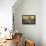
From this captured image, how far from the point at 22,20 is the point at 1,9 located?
1923mm

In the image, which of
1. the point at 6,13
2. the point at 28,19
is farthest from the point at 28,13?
the point at 6,13

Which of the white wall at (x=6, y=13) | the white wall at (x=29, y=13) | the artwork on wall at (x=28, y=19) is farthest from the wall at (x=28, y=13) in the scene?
the white wall at (x=6, y=13)

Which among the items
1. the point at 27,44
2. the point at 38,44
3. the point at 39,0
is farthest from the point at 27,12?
the point at 27,44

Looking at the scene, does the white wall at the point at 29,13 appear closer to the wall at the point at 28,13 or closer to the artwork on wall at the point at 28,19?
the wall at the point at 28,13

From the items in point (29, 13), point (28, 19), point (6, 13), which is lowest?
point (28, 19)

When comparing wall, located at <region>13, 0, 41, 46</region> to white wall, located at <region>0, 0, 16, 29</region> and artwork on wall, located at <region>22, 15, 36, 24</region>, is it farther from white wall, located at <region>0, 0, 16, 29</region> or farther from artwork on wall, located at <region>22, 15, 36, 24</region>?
white wall, located at <region>0, 0, 16, 29</region>

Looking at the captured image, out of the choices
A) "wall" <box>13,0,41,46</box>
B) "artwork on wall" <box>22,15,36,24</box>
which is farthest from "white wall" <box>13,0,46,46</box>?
"artwork on wall" <box>22,15,36,24</box>

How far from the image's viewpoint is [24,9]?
626 cm

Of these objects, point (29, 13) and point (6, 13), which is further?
point (29, 13)

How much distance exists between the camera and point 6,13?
15.0ft

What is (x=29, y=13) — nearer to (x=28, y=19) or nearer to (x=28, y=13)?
(x=28, y=13)

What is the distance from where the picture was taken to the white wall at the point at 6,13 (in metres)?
4.50

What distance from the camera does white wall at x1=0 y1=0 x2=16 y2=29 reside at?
4.50 m

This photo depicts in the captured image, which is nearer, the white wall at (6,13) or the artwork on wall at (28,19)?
the white wall at (6,13)
